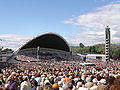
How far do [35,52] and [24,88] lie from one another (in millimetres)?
85979

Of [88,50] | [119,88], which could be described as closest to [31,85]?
[119,88]

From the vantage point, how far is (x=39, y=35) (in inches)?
3716

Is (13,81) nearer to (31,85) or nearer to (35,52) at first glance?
(31,85)

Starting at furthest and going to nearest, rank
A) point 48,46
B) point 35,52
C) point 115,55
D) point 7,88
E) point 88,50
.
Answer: point 88,50
point 115,55
point 48,46
point 35,52
point 7,88

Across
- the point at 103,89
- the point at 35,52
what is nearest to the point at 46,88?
the point at 103,89

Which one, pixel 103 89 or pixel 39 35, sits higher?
pixel 39 35

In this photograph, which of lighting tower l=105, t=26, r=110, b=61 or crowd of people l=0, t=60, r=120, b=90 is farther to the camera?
lighting tower l=105, t=26, r=110, b=61

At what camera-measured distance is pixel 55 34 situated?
96.7m

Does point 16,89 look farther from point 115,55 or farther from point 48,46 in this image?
point 115,55

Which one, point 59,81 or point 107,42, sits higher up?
point 107,42

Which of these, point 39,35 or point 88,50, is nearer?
point 39,35

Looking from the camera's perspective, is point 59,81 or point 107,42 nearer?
point 59,81

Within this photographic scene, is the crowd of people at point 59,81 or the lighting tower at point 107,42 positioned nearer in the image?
the crowd of people at point 59,81

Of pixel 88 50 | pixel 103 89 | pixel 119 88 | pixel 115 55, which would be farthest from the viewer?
pixel 88 50
